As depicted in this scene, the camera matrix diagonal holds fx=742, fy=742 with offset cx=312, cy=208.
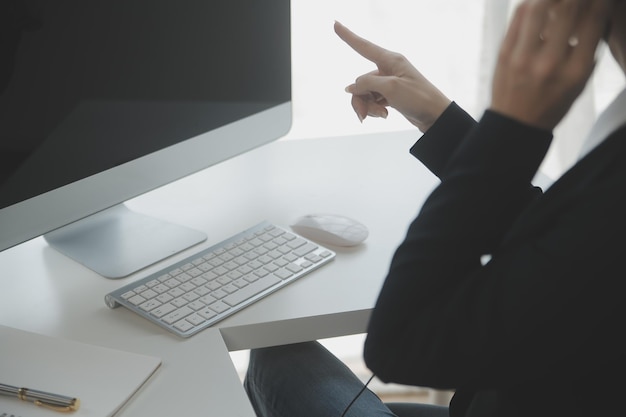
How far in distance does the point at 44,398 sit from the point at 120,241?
0.35 m

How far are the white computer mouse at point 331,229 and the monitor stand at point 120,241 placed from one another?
144mm

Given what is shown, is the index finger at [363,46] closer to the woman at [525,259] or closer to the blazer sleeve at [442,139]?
the blazer sleeve at [442,139]

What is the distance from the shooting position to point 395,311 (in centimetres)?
66

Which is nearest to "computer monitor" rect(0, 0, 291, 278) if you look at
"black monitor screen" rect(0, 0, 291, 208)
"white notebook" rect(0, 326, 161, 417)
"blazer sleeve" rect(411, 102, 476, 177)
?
"black monitor screen" rect(0, 0, 291, 208)

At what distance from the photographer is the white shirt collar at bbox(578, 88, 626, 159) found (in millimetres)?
703

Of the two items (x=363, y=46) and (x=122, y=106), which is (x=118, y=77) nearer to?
(x=122, y=106)

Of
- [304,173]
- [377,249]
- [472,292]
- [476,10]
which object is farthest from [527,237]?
[476,10]

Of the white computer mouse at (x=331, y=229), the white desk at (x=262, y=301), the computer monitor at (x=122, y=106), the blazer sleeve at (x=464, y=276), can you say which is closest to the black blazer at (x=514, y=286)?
the blazer sleeve at (x=464, y=276)

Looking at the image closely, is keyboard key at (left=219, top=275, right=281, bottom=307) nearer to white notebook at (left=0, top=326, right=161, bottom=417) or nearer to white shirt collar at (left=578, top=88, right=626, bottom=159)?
white notebook at (left=0, top=326, right=161, bottom=417)

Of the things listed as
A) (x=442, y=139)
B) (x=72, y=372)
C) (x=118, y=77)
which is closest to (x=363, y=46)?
(x=442, y=139)

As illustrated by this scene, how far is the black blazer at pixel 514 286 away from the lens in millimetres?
587

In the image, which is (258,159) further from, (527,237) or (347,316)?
(527,237)

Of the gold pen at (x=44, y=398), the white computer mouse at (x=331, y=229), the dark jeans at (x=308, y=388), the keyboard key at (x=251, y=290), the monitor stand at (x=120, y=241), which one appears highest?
the monitor stand at (x=120, y=241)

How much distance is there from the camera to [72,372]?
0.78m
